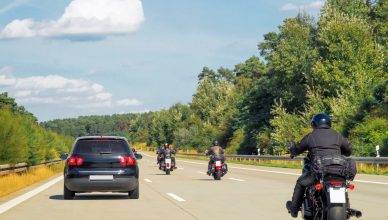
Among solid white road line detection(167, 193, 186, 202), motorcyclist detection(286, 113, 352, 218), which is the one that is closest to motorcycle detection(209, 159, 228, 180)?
solid white road line detection(167, 193, 186, 202)

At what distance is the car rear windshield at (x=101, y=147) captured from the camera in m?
15.5

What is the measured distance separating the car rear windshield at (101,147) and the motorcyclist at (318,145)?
7.71m

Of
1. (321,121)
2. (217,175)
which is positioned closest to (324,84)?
(217,175)

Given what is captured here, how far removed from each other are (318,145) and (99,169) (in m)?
7.98

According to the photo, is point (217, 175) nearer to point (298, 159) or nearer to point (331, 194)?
point (331, 194)

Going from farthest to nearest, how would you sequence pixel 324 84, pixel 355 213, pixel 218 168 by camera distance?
pixel 324 84 < pixel 218 168 < pixel 355 213

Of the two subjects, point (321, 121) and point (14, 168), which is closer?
point (321, 121)

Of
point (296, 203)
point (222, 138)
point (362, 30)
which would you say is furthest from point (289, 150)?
point (222, 138)

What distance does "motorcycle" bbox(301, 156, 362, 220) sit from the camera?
25.4 ft

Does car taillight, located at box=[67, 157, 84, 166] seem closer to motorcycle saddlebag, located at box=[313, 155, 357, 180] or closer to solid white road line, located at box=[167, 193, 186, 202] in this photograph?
solid white road line, located at box=[167, 193, 186, 202]

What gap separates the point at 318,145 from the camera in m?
8.26

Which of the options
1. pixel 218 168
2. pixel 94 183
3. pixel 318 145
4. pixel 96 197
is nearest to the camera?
pixel 318 145

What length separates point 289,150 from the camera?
875cm

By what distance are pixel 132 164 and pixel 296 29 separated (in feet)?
181
